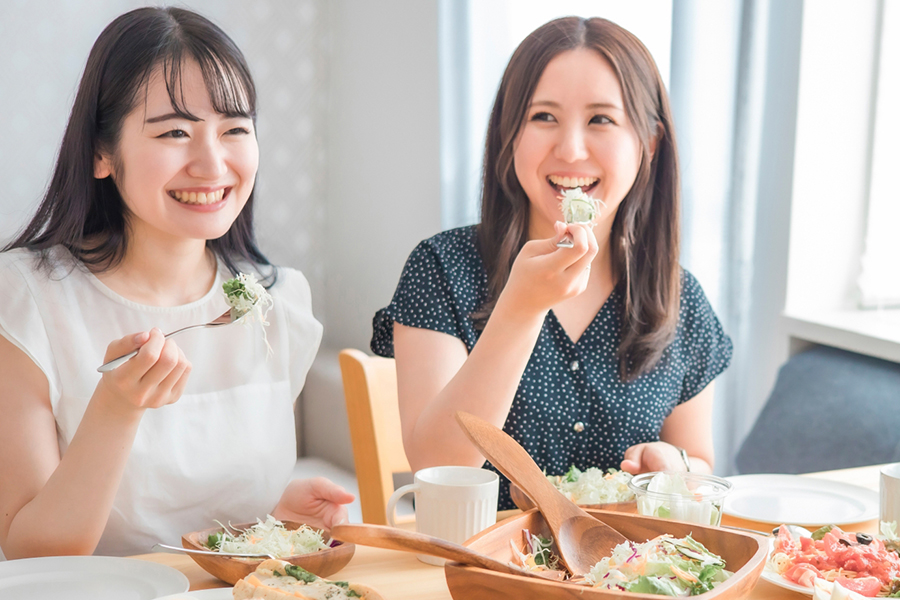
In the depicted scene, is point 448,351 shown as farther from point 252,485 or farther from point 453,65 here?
point 453,65

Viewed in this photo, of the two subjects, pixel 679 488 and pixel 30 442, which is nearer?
pixel 679 488

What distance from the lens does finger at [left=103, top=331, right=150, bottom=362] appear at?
0.96m

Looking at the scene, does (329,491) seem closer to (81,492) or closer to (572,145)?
(81,492)

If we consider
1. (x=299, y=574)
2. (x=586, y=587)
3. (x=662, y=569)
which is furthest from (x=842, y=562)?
(x=299, y=574)

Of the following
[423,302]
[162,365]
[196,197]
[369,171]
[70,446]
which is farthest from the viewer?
[369,171]

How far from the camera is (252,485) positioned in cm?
145

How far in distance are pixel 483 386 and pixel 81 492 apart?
58 cm

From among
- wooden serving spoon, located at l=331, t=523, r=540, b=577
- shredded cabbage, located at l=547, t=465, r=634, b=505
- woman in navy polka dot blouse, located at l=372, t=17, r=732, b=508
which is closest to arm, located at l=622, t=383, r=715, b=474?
woman in navy polka dot blouse, located at l=372, t=17, r=732, b=508

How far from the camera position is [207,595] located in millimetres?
860

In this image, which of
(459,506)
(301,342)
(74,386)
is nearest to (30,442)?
(74,386)

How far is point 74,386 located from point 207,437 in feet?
0.76

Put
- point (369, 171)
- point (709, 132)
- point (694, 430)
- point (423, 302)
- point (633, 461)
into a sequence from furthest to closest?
point (369, 171) < point (709, 132) < point (694, 430) < point (423, 302) < point (633, 461)

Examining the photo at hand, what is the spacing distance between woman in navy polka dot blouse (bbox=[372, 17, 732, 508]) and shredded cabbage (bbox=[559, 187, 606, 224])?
0.23 feet

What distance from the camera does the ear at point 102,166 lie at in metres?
1.31
